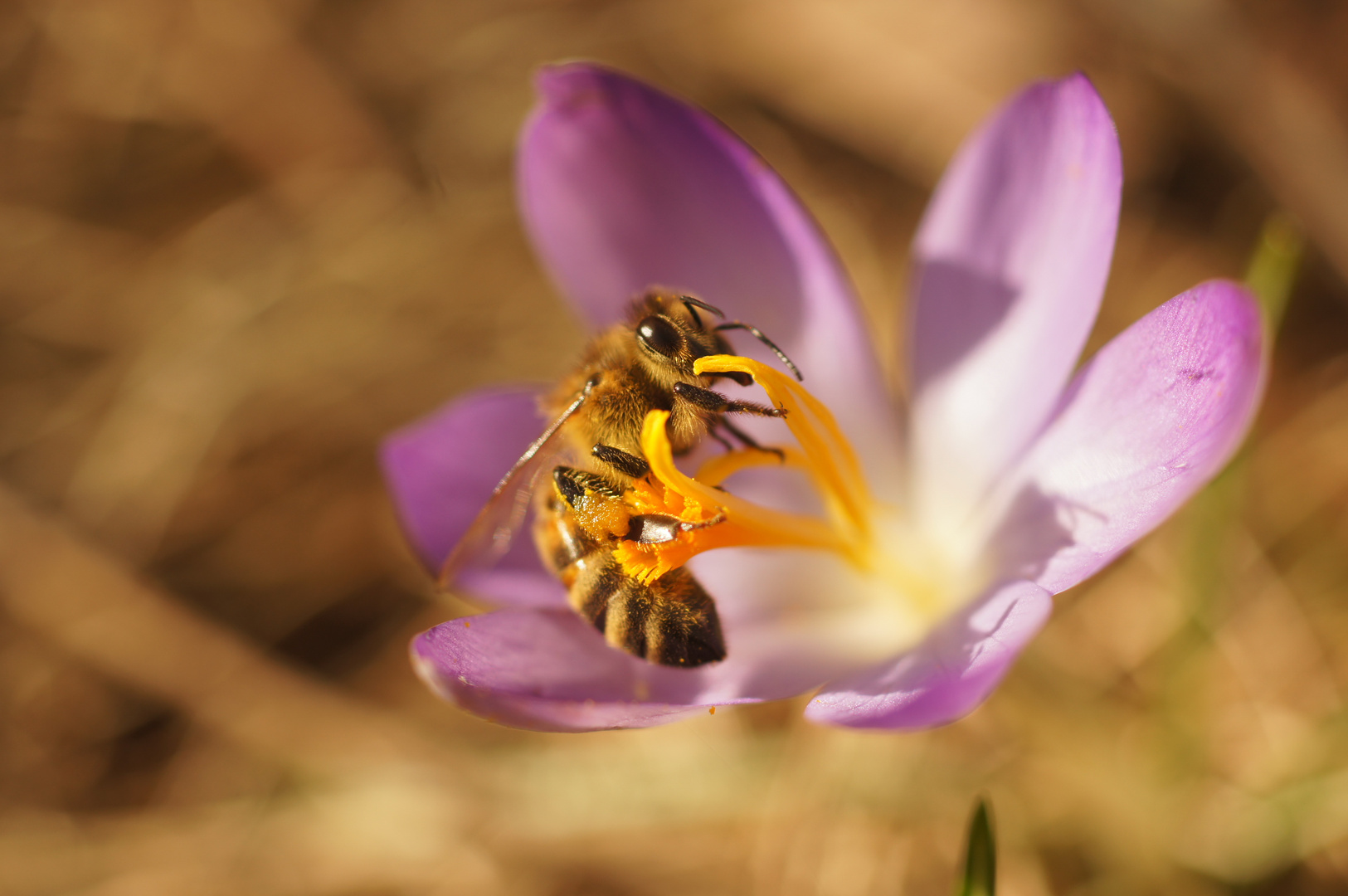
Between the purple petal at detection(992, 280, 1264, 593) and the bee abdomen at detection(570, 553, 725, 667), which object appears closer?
the purple petal at detection(992, 280, 1264, 593)

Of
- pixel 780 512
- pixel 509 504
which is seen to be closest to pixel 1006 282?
pixel 780 512

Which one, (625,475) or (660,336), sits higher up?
(660,336)

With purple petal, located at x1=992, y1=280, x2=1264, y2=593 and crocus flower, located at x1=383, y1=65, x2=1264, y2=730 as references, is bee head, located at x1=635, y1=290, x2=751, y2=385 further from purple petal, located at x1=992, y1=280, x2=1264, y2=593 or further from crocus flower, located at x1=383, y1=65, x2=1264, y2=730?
purple petal, located at x1=992, y1=280, x2=1264, y2=593

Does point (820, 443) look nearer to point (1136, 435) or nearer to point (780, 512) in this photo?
point (780, 512)

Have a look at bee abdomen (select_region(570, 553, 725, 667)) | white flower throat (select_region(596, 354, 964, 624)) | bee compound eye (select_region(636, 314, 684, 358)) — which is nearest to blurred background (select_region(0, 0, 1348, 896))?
white flower throat (select_region(596, 354, 964, 624))

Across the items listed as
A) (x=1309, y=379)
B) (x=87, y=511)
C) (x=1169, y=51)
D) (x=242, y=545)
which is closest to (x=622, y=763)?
(x=242, y=545)

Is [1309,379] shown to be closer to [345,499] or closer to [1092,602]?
[1092,602]
